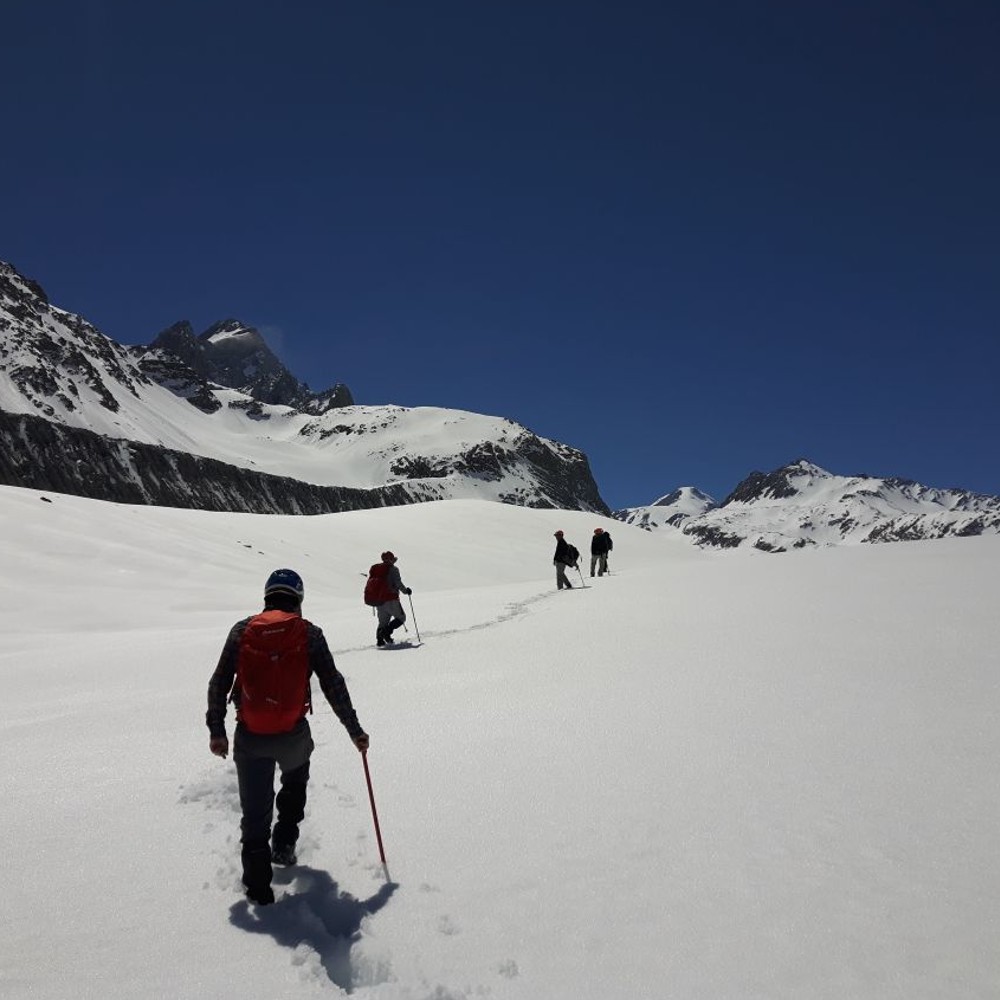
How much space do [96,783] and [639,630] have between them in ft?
27.1

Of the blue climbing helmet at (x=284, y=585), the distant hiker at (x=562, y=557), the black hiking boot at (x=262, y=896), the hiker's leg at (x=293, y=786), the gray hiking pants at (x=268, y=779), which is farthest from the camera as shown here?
the distant hiker at (x=562, y=557)

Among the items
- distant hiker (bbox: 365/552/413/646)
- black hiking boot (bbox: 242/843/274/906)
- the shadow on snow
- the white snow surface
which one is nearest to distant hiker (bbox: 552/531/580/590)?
distant hiker (bbox: 365/552/413/646)

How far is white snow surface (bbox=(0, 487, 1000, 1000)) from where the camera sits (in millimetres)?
3307

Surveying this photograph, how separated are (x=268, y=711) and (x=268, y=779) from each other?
1.50 feet

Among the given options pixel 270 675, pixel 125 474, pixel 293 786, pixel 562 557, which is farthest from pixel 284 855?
pixel 125 474

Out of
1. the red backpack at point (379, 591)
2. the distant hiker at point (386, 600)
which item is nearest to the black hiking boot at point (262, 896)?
the distant hiker at point (386, 600)

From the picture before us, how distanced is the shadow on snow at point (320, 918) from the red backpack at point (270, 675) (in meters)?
0.96

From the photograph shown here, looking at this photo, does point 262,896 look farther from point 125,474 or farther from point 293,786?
point 125,474

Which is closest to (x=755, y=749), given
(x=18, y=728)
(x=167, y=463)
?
(x=18, y=728)

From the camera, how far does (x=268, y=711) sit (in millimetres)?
4285

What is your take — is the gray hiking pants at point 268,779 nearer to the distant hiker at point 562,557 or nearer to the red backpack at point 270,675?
the red backpack at point 270,675

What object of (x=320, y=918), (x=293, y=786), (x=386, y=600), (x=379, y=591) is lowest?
(x=320, y=918)

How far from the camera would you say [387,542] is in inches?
1505

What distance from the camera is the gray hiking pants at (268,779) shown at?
4.18 meters
